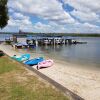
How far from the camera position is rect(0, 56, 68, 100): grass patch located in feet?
34.1

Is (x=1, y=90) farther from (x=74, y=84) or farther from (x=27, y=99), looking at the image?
(x=74, y=84)

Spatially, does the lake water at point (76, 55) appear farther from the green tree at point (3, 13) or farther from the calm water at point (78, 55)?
the green tree at point (3, 13)

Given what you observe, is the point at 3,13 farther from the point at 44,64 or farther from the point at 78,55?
the point at 78,55

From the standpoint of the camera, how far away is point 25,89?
11758 millimetres

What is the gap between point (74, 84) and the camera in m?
16.2

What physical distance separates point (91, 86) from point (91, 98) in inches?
128

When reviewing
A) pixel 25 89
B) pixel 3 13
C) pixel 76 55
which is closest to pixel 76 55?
pixel 76 55

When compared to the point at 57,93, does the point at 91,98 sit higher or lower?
lower

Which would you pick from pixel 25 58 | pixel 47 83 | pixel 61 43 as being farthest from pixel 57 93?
pixel 61 43

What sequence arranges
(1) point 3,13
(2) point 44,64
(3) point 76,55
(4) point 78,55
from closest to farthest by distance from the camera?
1. (2) point 44,64
2. (1) point 3,13
3. (3) point 76,55
4. (4) point 78,55

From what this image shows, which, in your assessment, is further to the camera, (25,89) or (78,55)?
(78,55)

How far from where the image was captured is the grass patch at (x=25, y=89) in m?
10.4

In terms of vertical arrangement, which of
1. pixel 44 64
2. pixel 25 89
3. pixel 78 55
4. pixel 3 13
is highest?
pixel 3 13

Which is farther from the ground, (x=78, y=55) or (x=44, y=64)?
(x=44, y=64)
